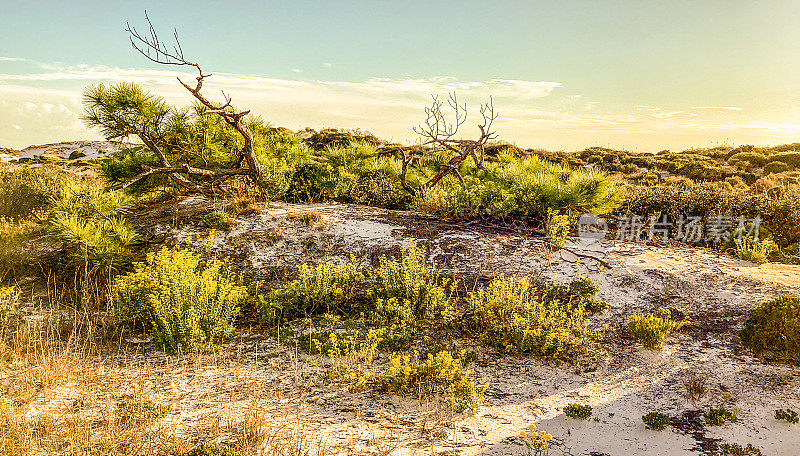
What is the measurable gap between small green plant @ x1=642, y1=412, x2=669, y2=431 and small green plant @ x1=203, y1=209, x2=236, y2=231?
663cm

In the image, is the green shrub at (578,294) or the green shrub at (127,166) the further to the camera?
the green shrub at (127,166)

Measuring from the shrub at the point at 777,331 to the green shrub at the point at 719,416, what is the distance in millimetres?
1457

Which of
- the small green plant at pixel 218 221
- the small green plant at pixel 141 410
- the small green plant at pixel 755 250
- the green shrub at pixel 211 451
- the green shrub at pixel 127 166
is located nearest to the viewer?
the green shrub at pixel 211 451

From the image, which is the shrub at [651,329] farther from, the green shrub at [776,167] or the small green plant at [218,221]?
the green shrub at [776,167]

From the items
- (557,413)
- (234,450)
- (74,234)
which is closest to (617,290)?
(557,413)

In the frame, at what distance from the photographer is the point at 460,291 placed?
21.9 feet

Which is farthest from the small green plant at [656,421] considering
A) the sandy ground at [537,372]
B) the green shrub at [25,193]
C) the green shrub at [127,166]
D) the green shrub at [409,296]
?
the green shrub at [25,193]

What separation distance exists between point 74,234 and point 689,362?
8.26 m

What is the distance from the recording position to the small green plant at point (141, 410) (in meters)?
4.10

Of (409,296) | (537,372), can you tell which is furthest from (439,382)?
(409,296)

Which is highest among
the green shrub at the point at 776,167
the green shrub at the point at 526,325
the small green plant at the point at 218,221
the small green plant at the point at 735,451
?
the green shrub at the point at 776,167

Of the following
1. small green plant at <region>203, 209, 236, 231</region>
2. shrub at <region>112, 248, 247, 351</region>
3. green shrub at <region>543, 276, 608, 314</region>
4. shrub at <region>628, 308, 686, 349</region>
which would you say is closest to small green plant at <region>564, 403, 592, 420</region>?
shrub at <region>628, 308, 686, 349</region>

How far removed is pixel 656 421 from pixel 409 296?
9.99 ft

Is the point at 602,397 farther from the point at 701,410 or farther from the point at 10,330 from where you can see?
the point at 10,330
